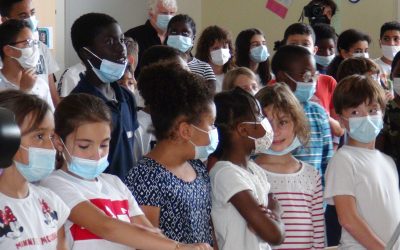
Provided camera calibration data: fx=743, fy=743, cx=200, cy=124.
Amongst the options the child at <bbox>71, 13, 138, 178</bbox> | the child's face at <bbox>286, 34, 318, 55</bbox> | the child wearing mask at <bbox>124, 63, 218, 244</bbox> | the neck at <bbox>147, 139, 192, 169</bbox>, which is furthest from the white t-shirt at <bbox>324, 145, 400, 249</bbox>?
the child's face at <bbox>286, 34, 318, 55</bbox>

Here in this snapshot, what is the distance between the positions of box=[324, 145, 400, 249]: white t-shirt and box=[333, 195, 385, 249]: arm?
0.03 meters

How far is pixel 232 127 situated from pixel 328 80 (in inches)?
57.5

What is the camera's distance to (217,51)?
4.55m

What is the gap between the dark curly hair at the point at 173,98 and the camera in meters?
2.47

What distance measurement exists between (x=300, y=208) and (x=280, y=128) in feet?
1.06

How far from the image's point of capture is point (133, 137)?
9.53 ft

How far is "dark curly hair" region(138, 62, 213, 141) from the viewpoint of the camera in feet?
8.11

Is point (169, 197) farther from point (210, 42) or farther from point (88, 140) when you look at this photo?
point (210, 42)

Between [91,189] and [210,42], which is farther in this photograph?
[210,42]

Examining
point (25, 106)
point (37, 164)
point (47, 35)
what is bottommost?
point (47, 35)

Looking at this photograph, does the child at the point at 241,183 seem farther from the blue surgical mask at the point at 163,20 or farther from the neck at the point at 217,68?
the blue surgical mask at the point at 163,20

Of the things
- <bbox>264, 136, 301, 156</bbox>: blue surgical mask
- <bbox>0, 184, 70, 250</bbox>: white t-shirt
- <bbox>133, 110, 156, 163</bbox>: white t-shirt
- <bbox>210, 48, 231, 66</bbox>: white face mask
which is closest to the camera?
<bbox>0, 184, 70, 250</bbox>: white t-shirt

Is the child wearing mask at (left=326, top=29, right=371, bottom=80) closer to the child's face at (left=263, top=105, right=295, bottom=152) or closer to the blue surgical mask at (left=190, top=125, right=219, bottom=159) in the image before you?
the child's face at (left=263, top=105, right=295, bottom=152)

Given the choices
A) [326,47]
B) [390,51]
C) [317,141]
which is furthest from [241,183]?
→ [390,51]
